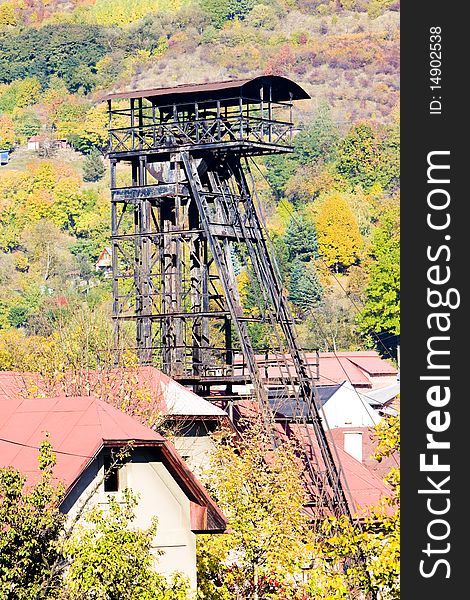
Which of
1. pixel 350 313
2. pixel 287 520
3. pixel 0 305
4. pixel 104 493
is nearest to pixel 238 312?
pixel 287 520

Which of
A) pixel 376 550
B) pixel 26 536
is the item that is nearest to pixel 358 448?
pixel 376 550

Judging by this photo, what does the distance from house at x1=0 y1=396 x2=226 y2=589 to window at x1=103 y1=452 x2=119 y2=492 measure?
0.02 m

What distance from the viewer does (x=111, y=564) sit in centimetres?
3591

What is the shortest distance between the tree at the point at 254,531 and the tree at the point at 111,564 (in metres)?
8.12

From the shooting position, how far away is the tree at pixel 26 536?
34156 mm

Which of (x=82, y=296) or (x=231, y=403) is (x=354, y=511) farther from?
(x=82, y=296)

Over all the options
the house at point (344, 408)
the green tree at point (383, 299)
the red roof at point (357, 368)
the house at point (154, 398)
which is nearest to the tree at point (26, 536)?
the house at point (154, 398)

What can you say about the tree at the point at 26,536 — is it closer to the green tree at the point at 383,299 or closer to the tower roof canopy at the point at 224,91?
the tower roof canopy at the point at 224,91

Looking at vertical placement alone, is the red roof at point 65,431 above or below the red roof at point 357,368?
below

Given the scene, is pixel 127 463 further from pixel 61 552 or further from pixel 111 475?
pixel 61 552

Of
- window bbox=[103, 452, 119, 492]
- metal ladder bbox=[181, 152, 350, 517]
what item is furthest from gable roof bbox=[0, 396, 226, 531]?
metal ladder bbox=[181, 152, 350, 517]

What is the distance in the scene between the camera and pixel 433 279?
100 feet

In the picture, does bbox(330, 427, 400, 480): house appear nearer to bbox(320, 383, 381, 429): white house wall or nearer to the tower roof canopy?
the tower roof canopy

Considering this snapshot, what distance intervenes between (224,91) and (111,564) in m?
37.1
